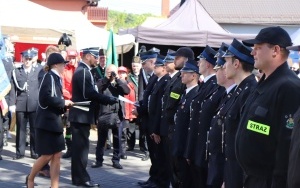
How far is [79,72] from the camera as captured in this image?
29.7ft

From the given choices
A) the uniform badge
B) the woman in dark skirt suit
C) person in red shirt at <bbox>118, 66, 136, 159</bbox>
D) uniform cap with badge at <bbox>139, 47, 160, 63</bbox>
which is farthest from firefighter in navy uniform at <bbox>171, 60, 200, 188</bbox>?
person in red shirt at <bbox>118, 66, 136, 159</bbox>

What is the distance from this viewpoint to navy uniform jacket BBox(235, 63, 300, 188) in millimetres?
4109

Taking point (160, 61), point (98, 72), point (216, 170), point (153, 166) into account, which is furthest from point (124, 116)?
point (216, 170)

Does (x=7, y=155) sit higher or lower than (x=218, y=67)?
lower

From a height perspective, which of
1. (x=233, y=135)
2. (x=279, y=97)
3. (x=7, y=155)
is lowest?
(x=7, y=155)

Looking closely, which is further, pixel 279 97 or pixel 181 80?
pixel 181 80

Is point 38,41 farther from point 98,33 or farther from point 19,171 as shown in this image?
point 19,171

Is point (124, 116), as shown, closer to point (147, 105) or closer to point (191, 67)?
point (147, 105)

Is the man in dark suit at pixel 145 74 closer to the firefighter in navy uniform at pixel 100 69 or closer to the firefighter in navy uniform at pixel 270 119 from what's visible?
the firefighter in navy uniform at pixel 100 69

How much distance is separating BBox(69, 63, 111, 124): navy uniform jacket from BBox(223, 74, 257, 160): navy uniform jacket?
12.7ft

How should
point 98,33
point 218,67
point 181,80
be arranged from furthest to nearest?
point 98,33, point 181,80, point 218,67

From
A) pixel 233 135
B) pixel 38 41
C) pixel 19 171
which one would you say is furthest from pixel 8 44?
pixel 233 135

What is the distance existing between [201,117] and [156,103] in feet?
8.70

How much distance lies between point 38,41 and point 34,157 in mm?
3830
